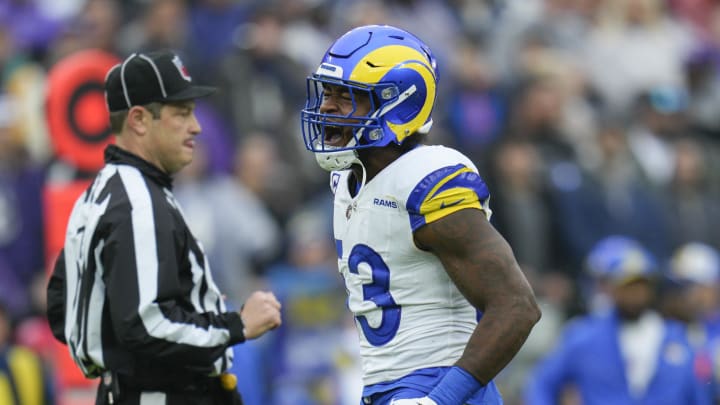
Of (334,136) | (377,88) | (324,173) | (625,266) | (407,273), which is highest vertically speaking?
(377,88)

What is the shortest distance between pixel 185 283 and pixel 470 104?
6.79 m

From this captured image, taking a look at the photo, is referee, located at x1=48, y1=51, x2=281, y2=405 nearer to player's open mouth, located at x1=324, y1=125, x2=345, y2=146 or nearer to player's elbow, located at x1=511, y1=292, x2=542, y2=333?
player's open mouth, located at x1=324, y1=125, x2=345, y2=146

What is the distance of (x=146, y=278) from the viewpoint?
4.95 meters

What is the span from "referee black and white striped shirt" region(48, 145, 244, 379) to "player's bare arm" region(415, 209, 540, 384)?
110 centimetres

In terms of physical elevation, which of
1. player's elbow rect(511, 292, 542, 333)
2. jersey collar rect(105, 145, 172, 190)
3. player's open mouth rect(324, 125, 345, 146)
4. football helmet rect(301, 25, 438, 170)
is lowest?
player's elbow rect(511, 292, 542, 333)

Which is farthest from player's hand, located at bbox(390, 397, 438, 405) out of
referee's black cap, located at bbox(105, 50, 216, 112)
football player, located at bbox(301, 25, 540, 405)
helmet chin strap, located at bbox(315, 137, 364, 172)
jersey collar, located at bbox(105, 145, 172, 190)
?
referee's black cap, located at bbox(105, 50, 216, 112)

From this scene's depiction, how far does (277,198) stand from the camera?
408 inches

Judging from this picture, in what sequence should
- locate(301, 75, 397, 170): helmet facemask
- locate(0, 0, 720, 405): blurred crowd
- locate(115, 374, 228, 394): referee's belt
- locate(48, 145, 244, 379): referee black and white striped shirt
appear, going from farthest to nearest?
locate(0, 0, 720, 405): blurred crowd → locate(115, 374, 228, 394): referee's belt → locate(48, 145, 244, 379): referee black and white striped shirt → locate(301, 75, 397, 170): helmet facemask

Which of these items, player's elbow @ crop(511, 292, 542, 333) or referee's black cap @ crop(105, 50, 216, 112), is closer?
player's elbow @ crop(511, 292, 542, 333)

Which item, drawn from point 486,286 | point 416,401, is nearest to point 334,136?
point 486,286

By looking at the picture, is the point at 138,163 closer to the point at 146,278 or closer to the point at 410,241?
the point at 146,278

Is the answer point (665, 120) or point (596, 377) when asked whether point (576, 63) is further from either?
point (596, 377)

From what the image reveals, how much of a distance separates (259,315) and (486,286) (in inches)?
46.5

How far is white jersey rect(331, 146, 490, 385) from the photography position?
14.5 feet
